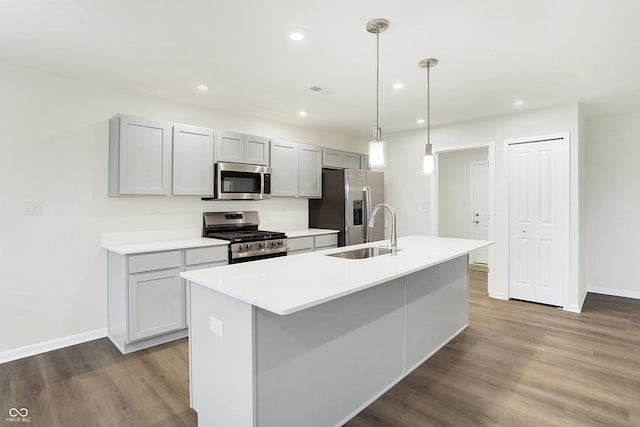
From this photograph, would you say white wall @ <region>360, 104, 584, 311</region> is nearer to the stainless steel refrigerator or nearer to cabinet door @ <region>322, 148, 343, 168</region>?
the stainless steel refrigerator

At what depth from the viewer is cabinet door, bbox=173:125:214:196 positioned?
11.7 feet

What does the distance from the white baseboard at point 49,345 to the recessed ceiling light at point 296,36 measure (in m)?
3.22

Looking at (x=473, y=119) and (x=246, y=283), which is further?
(x=473, y=119)

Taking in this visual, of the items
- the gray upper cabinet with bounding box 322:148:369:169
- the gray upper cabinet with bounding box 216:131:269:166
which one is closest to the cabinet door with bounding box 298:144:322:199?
the gray upper cabinet with bounding box 322:148:369:169

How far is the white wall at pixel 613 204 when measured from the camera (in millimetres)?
4508

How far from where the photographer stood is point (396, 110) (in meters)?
4.31

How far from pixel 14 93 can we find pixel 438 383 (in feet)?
13.5

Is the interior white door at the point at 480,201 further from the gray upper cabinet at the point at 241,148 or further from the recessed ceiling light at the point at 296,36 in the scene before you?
the recessed ceiling light at the point at 296,36

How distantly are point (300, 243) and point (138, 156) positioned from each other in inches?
82.8

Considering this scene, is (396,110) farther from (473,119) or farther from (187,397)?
(187,397)

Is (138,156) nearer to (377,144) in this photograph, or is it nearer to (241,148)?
(241,148)

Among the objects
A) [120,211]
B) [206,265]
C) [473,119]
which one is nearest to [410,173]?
[473,119]

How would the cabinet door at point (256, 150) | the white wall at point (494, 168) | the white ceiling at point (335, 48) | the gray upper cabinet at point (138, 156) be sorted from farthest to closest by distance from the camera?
the cabinet door at point (256, 150) < the white wall at point (494, 168) < the gray upper cabinet at point (138, 156) < the white ceiling at point (335, 48)

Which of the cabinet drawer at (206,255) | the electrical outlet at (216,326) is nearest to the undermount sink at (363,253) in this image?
the electrical outlet at (216,326)
